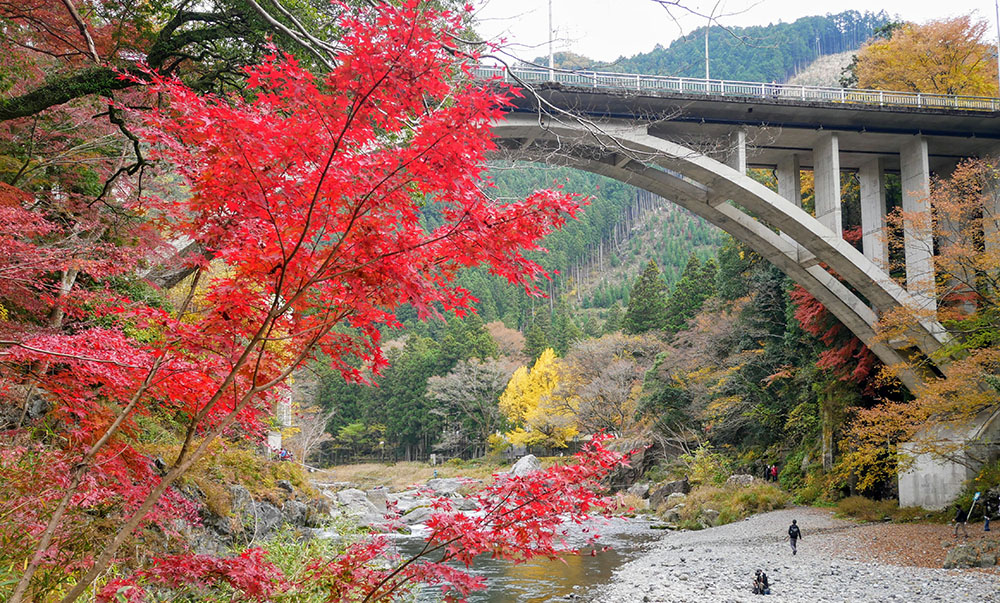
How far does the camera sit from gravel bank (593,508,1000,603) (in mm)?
8281

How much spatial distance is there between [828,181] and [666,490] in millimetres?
12229

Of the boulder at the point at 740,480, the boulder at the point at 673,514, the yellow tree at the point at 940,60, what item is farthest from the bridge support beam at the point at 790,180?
the boulder at the point at 673,514

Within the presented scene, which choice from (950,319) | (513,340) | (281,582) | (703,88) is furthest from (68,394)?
(513,340)

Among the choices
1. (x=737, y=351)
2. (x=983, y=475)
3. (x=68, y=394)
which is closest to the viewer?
(x=68, y=394)

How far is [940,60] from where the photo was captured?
57.9ft

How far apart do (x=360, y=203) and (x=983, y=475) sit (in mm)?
13537

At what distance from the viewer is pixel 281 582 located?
11.6 feet

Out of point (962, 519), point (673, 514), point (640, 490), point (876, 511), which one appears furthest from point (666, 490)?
point (962, 519)

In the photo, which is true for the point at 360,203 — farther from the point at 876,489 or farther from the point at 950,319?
the point at 876,489

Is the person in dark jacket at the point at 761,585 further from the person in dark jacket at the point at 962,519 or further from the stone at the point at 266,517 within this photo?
the stone at the point at 266,517

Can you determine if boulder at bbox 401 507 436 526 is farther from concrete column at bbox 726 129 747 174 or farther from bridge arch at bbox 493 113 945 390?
concrete column at bbox 726 129 747 174

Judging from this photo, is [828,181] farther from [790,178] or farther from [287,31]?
[287,31]

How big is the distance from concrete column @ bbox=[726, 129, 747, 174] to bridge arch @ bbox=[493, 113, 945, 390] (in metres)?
0.40

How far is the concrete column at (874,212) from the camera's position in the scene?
1330cm
